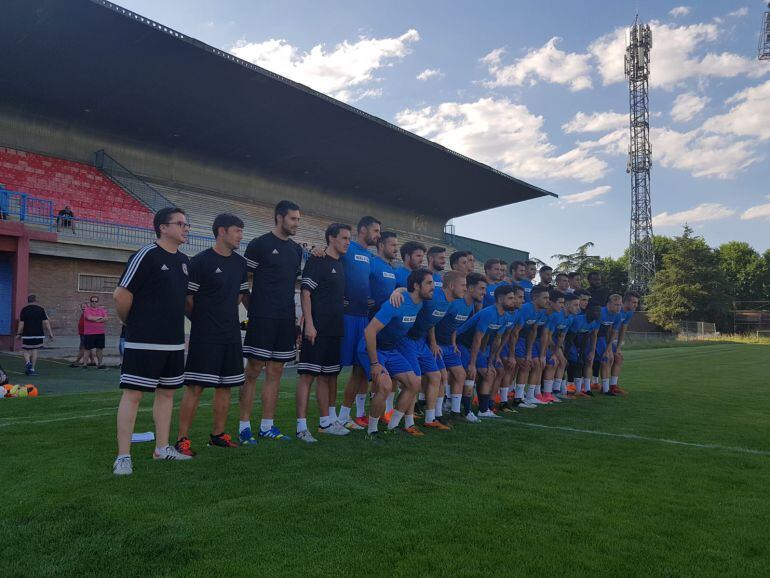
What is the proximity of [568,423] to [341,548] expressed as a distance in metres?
4.72

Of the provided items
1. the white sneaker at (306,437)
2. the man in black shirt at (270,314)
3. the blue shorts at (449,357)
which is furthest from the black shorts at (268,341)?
the blue shorts at (449,357)

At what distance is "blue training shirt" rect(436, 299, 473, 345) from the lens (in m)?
6.39

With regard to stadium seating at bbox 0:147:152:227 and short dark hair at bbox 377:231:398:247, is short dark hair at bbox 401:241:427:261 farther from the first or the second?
stadium seating at bbox 0:147:152:227

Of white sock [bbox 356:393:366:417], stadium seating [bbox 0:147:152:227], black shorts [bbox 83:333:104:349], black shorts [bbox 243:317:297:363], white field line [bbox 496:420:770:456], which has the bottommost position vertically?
white field line [bbox 496:420:770:456]

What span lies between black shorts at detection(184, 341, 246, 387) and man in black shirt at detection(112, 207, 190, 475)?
0.26 m

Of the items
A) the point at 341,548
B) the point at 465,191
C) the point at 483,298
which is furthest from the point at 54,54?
the point at 465,191

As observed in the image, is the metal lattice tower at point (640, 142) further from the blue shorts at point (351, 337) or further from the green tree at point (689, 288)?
the blue shorts at point (351, 337)

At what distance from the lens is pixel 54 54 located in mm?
20281

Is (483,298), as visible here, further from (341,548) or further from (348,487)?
(341,548)

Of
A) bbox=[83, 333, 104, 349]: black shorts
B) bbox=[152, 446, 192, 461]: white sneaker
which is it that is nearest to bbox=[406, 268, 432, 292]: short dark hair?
bbox=[152, 446, 192, 461]: white sneaker

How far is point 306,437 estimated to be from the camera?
17.0 ft

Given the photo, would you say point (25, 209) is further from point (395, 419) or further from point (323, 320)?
point (395, 419)

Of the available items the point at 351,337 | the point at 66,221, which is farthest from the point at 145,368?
the point at 66,221

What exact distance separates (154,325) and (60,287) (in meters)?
17.4
